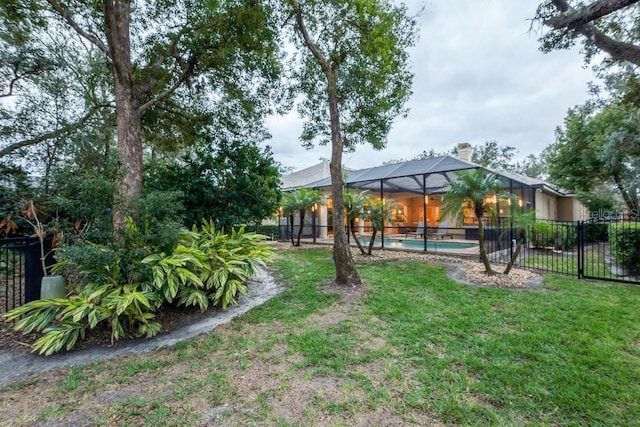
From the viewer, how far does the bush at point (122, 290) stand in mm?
3455

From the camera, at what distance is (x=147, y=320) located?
158 inches

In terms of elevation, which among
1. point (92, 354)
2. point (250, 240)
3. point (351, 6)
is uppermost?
point (351, 6)

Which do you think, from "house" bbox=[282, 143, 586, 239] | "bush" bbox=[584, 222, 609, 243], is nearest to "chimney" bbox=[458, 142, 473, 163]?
"house" bbox=[282, 143, 586, 239]

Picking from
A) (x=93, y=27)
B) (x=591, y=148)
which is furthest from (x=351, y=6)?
(x=591, y=148)

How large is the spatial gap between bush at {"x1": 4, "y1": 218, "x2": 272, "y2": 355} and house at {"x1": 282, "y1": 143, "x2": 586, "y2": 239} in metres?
5.56

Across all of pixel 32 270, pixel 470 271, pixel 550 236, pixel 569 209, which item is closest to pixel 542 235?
pixel 550 236

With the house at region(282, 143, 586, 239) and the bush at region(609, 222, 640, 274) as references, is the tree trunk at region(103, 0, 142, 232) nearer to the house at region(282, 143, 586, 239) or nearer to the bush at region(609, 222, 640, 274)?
the house at region(282, 143, 586, 239)

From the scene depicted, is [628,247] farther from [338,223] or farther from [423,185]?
[338,223]

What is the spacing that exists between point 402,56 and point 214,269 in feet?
23.3

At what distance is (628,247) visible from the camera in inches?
266

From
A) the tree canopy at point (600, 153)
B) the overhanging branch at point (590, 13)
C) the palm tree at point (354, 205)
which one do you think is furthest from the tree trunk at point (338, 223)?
the tree canopy at point (600, 153)

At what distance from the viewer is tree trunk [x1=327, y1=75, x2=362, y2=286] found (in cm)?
579

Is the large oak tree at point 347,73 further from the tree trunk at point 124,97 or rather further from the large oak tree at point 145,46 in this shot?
the tree trunk at point 124,97

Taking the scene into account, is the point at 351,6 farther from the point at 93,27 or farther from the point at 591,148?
the point at 591,148
